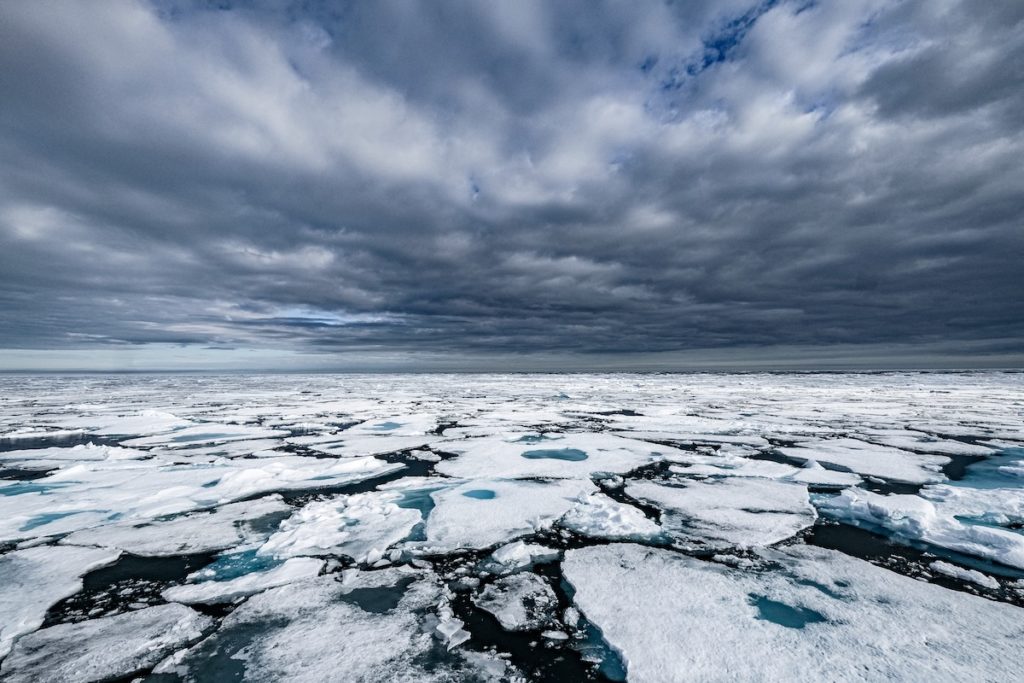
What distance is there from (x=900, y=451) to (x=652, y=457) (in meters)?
3.85

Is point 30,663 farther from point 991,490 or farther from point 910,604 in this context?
point 991,490

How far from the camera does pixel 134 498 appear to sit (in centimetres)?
446

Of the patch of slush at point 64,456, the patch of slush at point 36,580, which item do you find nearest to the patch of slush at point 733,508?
the patch of slush at point 36,580

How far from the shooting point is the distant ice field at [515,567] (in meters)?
2.03

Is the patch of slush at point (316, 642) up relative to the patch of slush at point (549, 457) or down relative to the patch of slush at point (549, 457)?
up

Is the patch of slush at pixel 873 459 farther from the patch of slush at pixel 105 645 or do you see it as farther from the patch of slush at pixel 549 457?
the patch of slush at pixel 105 645

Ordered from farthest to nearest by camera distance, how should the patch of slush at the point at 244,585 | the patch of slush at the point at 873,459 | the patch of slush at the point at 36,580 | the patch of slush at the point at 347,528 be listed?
the patch of slush at the point at 873,459
the patch of slush at the point at 347,528
the patch of slush at the point at 244,585
the patch of slush at the point at 36,580

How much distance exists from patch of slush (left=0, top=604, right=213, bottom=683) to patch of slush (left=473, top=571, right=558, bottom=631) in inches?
59.5

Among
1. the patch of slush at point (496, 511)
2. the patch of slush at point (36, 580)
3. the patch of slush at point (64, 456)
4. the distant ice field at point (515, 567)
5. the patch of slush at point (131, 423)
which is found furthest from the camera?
the patch of slush at point (131, 423)

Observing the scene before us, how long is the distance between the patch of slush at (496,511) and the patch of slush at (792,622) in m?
0.74

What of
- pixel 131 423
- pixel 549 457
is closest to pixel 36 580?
pixel 549 457

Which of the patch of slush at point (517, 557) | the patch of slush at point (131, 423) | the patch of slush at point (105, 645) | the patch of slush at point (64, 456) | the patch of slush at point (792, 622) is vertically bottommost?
the patch of slush at point (131, 423)

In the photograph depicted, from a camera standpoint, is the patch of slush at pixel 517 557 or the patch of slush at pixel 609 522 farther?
the patch of slush at pixel 609 522

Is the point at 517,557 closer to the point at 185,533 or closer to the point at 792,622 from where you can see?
the point at 792,622
